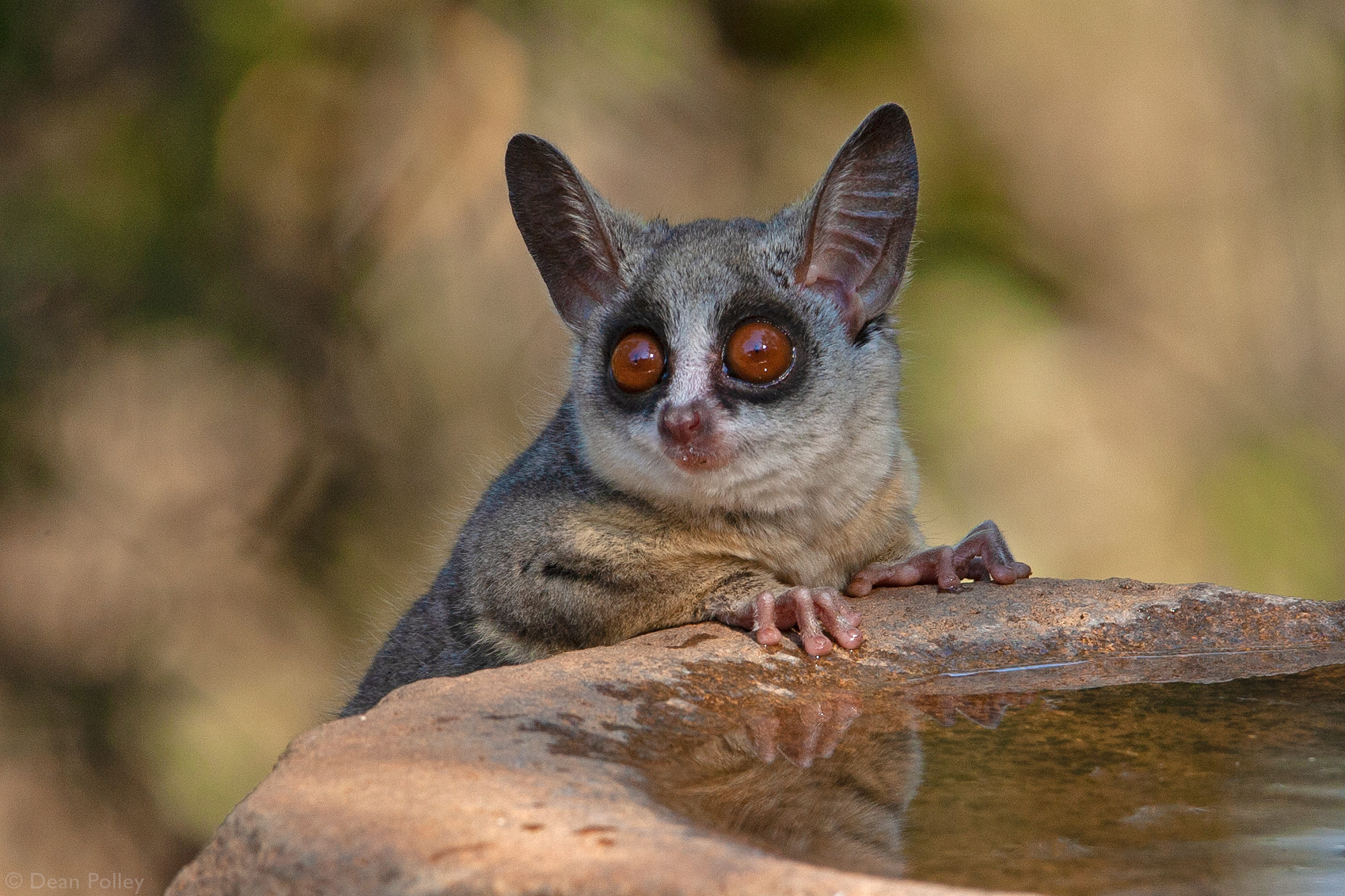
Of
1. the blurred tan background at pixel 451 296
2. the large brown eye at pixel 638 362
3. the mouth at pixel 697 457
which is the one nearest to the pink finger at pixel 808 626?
the mouth at pixel 697 457

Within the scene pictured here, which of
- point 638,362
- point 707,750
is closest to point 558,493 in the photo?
point 638,362

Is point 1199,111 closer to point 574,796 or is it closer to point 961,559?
point 961,559

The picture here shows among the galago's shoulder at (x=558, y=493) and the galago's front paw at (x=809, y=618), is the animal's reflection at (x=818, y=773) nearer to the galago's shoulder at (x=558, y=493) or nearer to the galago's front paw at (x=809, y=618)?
the galago's front paw at (x=809, y=618)

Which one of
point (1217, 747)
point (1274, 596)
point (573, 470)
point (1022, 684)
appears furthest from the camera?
point (573, 470)

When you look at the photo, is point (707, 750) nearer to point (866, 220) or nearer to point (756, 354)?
point (756, 354)

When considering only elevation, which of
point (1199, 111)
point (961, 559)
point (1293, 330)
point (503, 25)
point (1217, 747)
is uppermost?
point (1199, 111)

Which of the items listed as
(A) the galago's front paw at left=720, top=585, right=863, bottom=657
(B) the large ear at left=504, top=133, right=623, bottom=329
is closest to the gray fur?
(B) the large ear at left=504, top=133, right=623, bottom=329

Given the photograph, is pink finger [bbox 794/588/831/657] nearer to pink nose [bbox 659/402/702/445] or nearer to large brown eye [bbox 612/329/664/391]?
pink nose [bbox 659/402/702/445]

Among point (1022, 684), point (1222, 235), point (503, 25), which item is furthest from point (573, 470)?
point (1222, 235)
